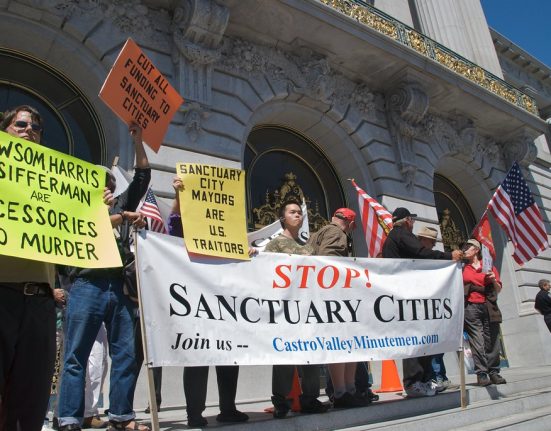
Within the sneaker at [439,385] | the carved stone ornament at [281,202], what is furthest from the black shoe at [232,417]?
the carved stone ornament at [281,202]

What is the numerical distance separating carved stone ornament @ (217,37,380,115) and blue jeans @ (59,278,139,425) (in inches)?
263

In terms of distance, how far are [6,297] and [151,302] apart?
1602 millimetres

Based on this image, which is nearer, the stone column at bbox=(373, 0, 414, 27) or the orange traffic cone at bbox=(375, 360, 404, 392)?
the orange traffic cone at bbox=(375, 360, 404, 392)

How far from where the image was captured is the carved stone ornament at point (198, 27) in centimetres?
884

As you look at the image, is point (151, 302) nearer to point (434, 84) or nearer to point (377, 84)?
point (377, 84)

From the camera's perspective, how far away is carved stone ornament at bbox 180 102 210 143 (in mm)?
8617

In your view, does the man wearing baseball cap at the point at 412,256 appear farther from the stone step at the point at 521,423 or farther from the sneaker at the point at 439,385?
the stone step at the point at 521,423

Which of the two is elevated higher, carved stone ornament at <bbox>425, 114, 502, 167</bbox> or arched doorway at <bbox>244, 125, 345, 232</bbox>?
carved stone ornament at <bbox>425, 114, 502, 167</bbox>

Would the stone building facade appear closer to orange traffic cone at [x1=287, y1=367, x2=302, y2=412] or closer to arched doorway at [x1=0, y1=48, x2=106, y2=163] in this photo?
arched doorway at [x1=0, y1=48, x2=106, y2=163]

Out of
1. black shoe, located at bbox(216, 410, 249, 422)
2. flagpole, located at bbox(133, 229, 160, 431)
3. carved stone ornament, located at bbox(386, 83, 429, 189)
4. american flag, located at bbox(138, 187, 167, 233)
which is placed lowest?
black shoe, located at bbox(216, 410, 249, 422)

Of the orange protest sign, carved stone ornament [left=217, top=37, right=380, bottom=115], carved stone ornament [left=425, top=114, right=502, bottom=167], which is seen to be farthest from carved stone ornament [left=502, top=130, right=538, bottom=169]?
the orange protest sign

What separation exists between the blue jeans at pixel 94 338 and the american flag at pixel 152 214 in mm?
2466

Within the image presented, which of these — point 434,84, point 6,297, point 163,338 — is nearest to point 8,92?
point 163,338

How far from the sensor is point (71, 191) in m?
2.99
